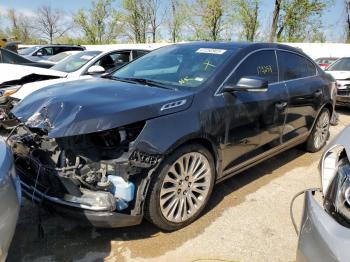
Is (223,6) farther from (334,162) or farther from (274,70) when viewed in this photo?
(334,162)

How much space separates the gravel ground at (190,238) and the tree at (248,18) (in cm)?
2865

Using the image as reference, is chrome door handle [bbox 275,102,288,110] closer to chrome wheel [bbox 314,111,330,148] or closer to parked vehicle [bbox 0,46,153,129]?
chrome wheel [bbox 314,111,330,148]

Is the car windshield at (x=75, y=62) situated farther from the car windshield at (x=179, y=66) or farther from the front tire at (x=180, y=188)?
the front tire at (x=180, y=188)

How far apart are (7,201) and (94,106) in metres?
1.03

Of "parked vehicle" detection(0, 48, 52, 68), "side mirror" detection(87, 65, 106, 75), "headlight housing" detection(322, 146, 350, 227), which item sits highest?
"parked vehicle" detection(0, 48, 52, 68)

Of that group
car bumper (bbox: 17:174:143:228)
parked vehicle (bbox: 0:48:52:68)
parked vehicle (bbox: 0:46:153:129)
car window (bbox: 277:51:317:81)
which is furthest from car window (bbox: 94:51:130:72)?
car bumper (bbox: 17:174:143:228)

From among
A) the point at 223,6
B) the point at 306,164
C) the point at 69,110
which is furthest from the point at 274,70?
the point at 223,6

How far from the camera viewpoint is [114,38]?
4078 cm

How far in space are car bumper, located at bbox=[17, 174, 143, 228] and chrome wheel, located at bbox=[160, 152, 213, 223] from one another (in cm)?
33

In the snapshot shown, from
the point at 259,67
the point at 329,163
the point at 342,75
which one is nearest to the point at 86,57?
the point at 259,67

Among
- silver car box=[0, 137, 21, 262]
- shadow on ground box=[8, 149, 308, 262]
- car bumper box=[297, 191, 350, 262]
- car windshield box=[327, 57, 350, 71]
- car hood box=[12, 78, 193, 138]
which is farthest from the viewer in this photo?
car windshield box=[327, 57, 350, 71]

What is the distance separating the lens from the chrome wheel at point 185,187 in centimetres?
303

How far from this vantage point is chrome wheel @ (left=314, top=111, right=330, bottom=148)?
209 inches

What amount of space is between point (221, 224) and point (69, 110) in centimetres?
172
